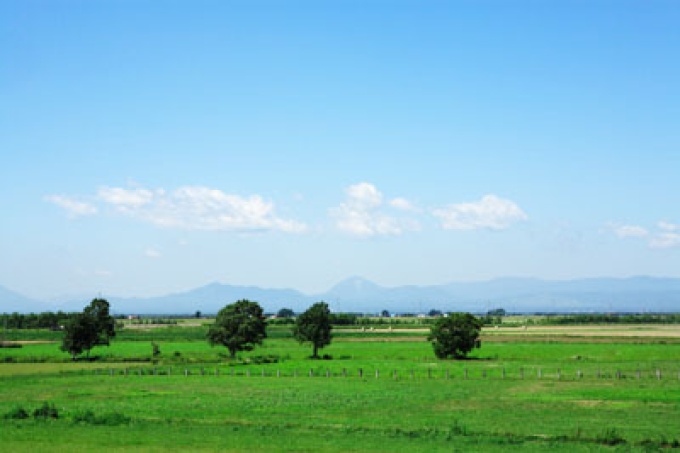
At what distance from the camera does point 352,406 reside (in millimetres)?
52562

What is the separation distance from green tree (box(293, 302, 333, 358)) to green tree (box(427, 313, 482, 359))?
62.7 ft

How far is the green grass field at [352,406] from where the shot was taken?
38594mm

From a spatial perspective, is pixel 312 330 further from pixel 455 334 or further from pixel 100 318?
pixel 100 318

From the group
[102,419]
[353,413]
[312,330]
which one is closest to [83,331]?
[312,330]

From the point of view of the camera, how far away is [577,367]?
8619 centimetres

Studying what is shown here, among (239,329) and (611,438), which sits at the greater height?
(239,329)

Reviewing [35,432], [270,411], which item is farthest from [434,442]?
[35,432]

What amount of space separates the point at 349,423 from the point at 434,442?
7672 mm

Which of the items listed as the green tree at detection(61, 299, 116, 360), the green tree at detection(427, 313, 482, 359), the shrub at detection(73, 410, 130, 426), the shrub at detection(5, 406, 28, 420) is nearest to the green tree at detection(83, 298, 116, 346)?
the green tree at detection(61, 299, 116, 360)

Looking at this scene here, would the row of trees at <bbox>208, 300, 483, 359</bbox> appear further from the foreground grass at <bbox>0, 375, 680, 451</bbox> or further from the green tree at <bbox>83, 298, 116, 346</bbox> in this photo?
the foreground grass at <bbox>0, 375, 680, 451</bbox>

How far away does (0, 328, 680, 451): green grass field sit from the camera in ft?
127

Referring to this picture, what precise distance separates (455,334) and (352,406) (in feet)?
180

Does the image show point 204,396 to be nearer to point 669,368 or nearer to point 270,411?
point 270,411

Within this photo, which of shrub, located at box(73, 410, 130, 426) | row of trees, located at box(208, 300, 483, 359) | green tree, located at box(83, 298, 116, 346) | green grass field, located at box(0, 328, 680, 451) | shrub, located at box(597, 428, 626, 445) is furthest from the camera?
green tree, located at box(83, 298, 116, 346)
